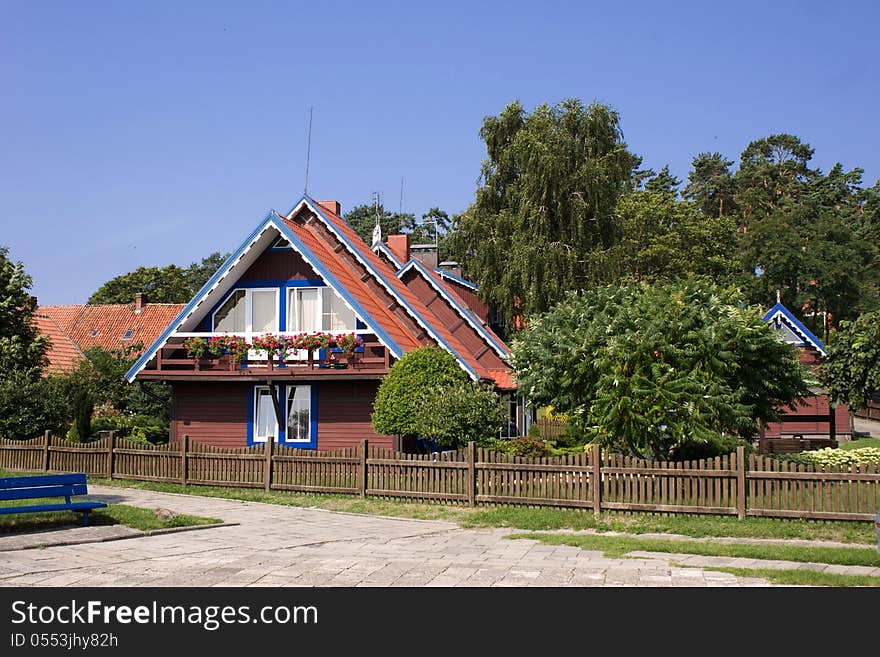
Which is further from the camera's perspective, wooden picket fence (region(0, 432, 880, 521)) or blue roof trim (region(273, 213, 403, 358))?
blue roof trim (region(273, 213, 403, 358))

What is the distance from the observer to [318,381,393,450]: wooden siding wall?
1070 inches

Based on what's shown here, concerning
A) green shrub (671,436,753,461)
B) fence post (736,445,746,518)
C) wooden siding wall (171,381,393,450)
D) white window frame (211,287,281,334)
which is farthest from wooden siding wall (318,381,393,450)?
fence post (736,445,746,518)

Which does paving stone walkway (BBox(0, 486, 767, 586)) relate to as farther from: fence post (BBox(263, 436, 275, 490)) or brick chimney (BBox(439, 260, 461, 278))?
brick chimney (BBox(439, 260, 461, 278))

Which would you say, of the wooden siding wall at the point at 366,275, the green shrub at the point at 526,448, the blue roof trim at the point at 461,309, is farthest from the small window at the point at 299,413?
the blue roof trim at the point at 461,309

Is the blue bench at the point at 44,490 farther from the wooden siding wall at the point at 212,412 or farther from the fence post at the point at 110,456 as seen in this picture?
the wooden siding wall at the point at 212,412

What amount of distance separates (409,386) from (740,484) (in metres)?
9.18

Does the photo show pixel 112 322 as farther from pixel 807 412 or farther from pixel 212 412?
pixel 807 412

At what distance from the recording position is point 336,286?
1021 inches

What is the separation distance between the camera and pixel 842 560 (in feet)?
41.6

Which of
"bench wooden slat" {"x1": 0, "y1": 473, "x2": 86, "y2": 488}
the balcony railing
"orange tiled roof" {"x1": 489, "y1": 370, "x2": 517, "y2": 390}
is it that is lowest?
"bench wooden slat" {"x1": 0, "y1": 473, "x2": 86, "y2": 488}

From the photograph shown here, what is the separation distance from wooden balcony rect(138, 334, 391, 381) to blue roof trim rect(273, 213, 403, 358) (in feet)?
1.33

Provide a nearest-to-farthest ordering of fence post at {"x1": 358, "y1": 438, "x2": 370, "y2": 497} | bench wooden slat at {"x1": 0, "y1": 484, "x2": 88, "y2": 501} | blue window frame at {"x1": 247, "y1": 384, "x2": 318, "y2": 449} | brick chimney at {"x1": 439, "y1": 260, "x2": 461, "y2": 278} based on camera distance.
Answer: bench wooden slat at {"x1": 0, "y1": 484, "x2": 88, "y2": 501}
fence post at {"x1": 358, "y1": 438, "x2": 370, "y2": 497}
blue window frame at {"x1": 247, "y1": 384, "x2": 318, "y2": 449}
brick chimney at {"x1": 439, "y1": 260, "x2": 461, "y2": 278}

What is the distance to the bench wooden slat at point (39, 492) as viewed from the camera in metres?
14.4

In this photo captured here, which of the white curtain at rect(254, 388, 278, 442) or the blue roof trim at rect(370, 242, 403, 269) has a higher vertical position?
the blue roof trim at rect(370, 242, 403, 269)
